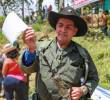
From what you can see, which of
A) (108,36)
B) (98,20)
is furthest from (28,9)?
(108,36)

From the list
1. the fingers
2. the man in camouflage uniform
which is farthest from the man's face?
the fingers

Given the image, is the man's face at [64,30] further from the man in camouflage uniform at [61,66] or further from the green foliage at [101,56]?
the green foliage at [101,56]

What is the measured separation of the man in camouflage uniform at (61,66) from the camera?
403cm

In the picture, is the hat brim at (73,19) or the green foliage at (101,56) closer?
the hat brim at (73,19)

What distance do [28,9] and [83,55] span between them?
1206 inches

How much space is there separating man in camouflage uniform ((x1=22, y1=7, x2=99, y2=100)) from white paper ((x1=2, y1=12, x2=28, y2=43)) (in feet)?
0.58

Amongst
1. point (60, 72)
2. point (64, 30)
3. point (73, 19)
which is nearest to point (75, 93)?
point (60, 72)

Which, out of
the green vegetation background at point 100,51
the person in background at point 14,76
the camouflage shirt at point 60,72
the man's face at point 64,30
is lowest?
the green vegetation background at point 100,51

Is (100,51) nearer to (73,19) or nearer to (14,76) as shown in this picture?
(14,76)

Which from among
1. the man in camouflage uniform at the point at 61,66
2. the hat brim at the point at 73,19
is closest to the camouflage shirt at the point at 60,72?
the man in camouflage uniform at the point at 61,66

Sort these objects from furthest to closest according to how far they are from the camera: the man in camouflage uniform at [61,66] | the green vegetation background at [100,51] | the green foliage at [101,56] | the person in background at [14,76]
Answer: the green vegetation background at [100,51], the green foliage at [101,56], the person in background at [14,76], the man in camouflage uniform at [61,66]

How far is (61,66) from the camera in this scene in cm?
406

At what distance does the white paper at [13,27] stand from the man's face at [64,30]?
12.3 inches

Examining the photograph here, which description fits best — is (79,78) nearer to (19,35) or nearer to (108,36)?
(19,35)
